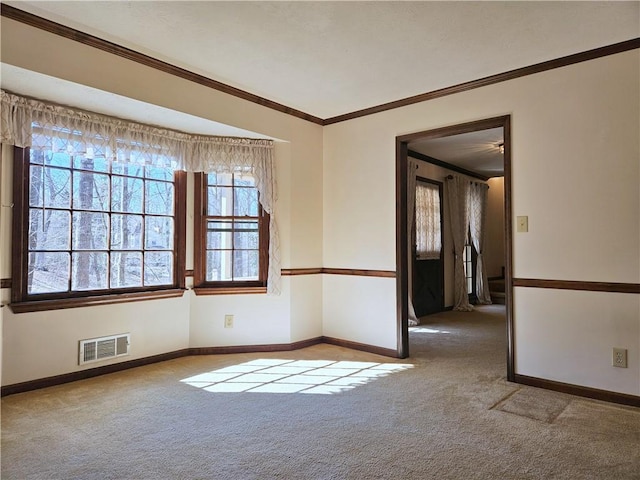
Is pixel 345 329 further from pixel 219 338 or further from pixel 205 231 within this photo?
pixel 205 231

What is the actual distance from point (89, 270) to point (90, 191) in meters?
0.66

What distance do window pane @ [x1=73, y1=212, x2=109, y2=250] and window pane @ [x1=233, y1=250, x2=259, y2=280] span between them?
1.20 m

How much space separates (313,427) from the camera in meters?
2.46

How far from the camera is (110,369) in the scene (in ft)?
11.3

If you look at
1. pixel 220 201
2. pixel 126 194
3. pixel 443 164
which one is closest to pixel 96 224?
pixel 126 194

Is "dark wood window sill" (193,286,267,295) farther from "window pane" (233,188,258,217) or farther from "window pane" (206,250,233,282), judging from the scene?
"window pane" (233,188,258,217)

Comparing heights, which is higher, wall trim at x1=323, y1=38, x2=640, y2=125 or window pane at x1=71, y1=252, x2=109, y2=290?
wall trim at x1=323, y1=38, x2=640, y2=125

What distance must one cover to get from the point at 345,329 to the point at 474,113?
2.45m

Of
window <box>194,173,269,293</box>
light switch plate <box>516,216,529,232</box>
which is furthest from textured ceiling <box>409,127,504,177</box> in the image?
window <box>194,173,269,293</box>

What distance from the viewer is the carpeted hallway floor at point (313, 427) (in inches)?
79.2

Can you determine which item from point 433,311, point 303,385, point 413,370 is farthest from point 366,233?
point 433,311

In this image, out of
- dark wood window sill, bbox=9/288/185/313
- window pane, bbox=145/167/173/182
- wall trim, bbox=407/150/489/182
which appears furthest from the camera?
wall trim, bbox=407/150/489/182

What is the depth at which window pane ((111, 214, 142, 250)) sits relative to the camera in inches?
142

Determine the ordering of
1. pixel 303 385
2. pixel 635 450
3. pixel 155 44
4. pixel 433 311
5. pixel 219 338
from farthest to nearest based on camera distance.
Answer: pixel 433 311 < pixel 219 338 < pixel 303 385 < pixel 155 44 < pixel 635 450
